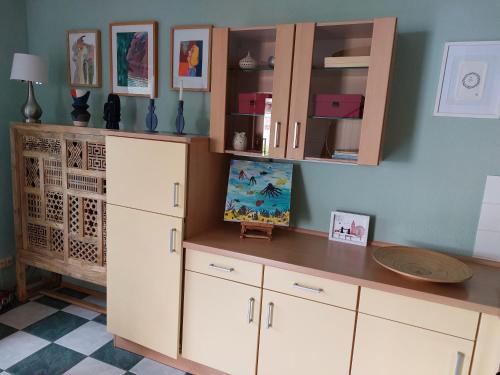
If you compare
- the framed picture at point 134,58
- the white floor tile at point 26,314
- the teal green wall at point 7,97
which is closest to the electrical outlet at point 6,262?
the teal green wall at point 7,97

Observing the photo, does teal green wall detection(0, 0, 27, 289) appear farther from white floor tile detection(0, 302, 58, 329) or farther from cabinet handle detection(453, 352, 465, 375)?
cabinet handle detection(453, 352, 465, 375)

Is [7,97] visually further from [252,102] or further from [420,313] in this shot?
[420,313]

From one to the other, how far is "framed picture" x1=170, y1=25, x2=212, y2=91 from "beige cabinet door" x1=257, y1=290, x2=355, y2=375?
4.63ft

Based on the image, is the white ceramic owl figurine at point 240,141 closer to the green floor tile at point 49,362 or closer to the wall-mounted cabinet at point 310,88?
the wall-mounted cabinet at point 310,88

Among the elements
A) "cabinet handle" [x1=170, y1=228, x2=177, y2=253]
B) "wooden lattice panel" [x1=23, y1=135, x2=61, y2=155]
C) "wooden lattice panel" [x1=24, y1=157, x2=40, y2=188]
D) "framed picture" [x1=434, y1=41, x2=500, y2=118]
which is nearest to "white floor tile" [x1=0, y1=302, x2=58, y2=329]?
"wooden lattice panel" [x1=24, y1=157, x2=40, y2=188]

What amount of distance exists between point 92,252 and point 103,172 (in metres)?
0.58

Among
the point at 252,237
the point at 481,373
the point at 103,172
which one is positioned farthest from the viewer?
the point at 103,172

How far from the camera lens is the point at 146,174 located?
2029 mm

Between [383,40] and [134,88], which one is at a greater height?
[383,40]

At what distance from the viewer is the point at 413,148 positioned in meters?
1.97

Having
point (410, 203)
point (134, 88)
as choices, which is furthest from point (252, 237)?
point (134, 88)

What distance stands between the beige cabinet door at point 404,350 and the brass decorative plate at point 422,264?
9.2 inches

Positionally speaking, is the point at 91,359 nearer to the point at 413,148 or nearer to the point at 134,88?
the point at 134,88

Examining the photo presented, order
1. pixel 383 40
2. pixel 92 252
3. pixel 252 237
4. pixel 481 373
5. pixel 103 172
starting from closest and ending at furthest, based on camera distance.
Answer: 1. pixel 481 373
2. pixel 383 40
3. pixel 252 237
4. pixel 103 172
5. pixel 92 252
